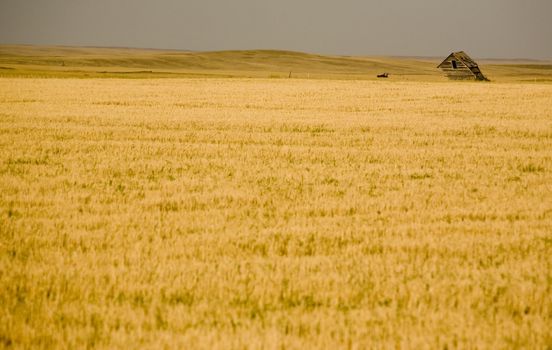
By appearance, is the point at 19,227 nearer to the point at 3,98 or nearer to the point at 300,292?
the point at 300,292

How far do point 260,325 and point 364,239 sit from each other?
2.58 meters

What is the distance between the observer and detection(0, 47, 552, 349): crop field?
4410 mm

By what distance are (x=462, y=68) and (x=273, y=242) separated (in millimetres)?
59142

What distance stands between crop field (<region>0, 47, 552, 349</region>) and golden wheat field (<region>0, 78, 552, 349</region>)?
0.08 feet

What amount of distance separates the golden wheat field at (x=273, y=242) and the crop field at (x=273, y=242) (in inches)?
1.0

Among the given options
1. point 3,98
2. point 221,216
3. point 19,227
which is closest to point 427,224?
point 221,216

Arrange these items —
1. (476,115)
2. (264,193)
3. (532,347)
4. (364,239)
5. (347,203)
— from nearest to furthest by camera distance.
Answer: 1. (532,347)
2. (364,239)
3. (347,203)
4. (264,193)
5. (476,115)

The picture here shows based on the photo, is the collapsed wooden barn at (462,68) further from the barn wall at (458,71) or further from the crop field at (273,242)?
the crop field at (273,242)

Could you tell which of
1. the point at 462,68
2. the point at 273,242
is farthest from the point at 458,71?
the point at 273,242

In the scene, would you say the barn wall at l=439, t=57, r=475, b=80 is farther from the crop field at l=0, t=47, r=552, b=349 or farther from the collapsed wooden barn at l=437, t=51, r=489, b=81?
the crop field at l=0, t=47, r=552, b=349

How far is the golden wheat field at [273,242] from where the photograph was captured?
441 cm

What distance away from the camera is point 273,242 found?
6461 millimetres

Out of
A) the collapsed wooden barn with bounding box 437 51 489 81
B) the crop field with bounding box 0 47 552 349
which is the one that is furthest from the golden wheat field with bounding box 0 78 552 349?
the collapsed wooden barn with bounding box 437 51 489 81

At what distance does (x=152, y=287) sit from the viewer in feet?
16.6
